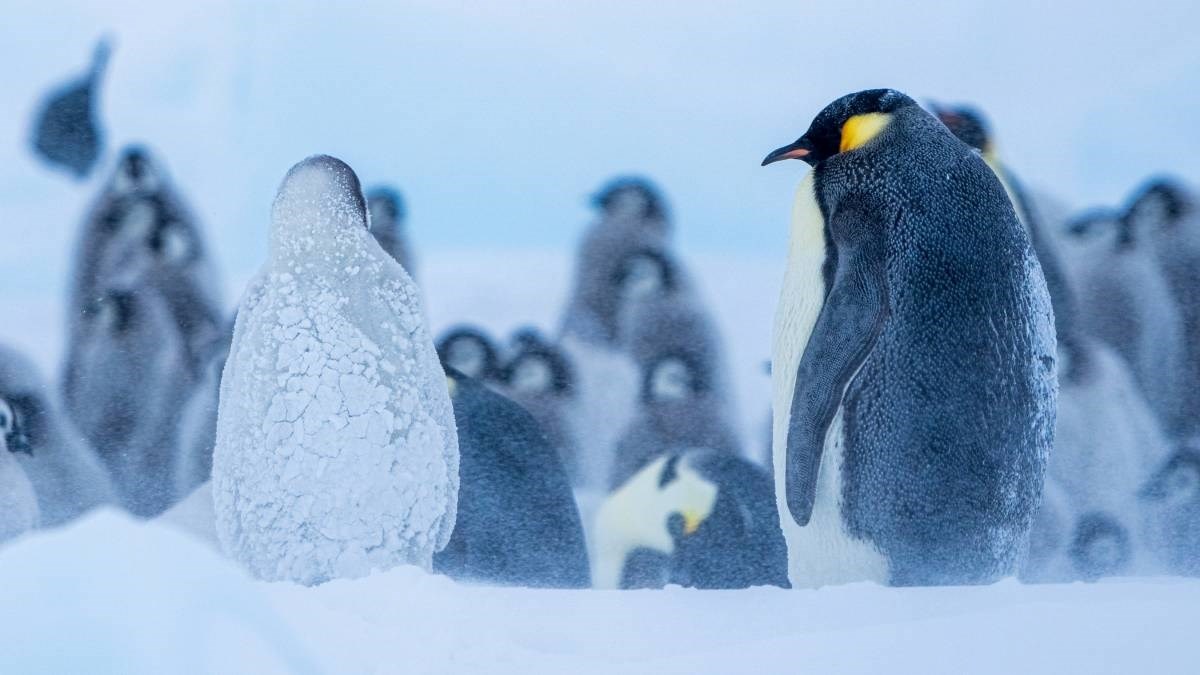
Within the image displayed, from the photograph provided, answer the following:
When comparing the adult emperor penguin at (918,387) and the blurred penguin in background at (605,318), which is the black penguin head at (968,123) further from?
the blurred penguin in background at (605,318)

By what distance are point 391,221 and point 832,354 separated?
856 mm

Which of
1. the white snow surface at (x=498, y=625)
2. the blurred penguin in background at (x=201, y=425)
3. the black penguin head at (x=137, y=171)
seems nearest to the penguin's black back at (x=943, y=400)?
the white snow surface at (x=498, y=625)

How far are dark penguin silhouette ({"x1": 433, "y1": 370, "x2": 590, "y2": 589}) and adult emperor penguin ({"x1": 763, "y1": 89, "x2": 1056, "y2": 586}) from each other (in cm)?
52

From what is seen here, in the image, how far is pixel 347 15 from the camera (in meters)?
2.04

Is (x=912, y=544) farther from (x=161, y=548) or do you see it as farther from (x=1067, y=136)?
(x=161, y=548)

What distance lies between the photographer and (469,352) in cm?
200

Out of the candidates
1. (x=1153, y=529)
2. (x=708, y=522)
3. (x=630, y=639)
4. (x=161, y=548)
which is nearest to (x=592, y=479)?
(x=708, y=522)

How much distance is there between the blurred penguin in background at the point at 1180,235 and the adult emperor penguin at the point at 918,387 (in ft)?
1.87

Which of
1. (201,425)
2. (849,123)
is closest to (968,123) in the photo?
(849,123)

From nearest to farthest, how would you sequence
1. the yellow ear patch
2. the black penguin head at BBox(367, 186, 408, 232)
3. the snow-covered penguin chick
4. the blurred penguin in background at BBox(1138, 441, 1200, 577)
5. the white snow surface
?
1. the white snow surface
2. the snow-covered penguin chick
3. the yellow ear patch
4. the blurred penguin in background at BBox(1138, 441, 1200, 577)
5. the black penguin head at BBox(367, 186, 408, 232)

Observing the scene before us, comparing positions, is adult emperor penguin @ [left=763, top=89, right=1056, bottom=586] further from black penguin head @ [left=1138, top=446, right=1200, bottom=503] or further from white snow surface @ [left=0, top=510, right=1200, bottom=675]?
black penguin head @ [left=1138, top=446, right=1200, bottom=503]

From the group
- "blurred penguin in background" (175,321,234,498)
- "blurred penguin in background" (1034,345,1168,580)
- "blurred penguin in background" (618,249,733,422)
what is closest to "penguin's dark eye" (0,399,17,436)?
"blurred penguin in background" (175,321,234,498)

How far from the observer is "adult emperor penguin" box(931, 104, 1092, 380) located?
1.93m

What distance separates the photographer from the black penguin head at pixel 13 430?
2004 millimetres
